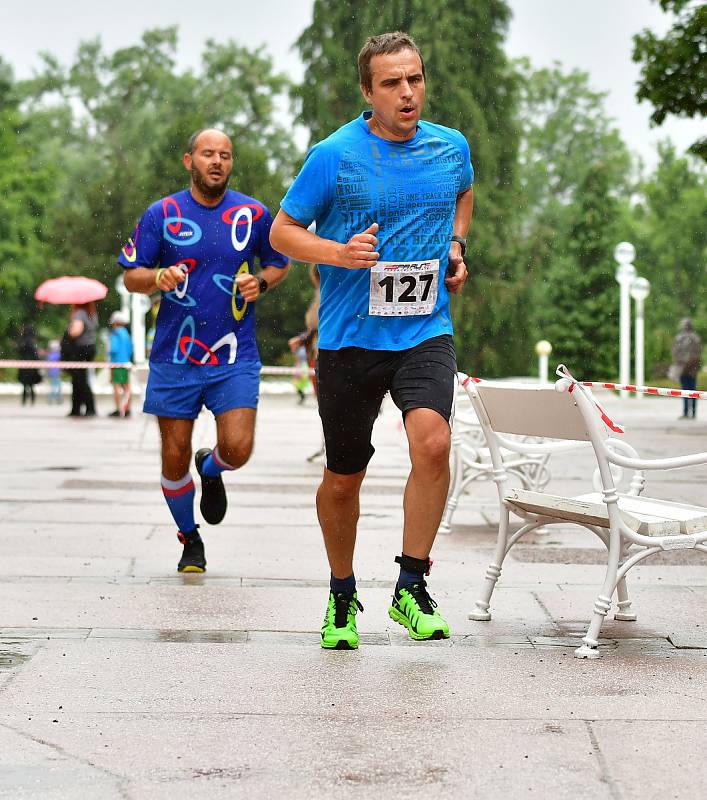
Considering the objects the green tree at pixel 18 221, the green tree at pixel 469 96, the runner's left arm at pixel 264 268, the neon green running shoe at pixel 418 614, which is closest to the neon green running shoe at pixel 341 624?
the neon green running shoe at pixel 418 614

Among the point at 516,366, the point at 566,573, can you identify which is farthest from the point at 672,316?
the point at 566,573

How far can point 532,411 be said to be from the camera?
17.8 feet

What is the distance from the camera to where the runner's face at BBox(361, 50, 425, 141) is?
5.00 meters

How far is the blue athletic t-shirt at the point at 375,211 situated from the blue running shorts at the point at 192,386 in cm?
168

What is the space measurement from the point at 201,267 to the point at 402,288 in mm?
1905

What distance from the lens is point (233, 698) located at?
4379 mm

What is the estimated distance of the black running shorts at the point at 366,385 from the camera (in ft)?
16.6

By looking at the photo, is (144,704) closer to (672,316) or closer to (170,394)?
(170,394)

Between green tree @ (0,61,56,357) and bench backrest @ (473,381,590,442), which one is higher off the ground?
green tree @ (0,61,56,357)

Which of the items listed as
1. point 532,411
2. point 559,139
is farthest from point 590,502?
point 559,139

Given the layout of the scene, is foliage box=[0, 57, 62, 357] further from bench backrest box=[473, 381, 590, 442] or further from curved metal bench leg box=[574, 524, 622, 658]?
curved metal bench leg box=[574, 524, 622, 658]

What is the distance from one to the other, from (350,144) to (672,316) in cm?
6710

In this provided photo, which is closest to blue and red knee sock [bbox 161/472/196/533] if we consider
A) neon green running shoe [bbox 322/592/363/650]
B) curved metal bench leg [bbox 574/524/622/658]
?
neon green running shoe [bbox 322/592/363/650]

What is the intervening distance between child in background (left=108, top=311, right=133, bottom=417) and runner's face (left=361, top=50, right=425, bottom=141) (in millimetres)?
18617
